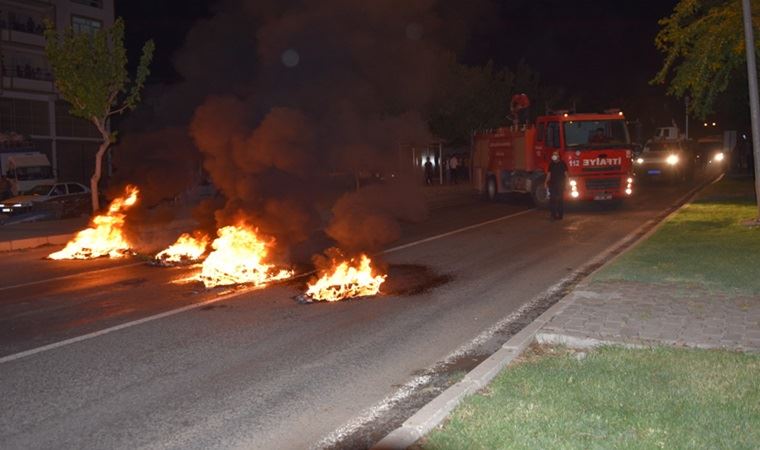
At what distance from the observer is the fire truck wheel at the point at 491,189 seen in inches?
1088

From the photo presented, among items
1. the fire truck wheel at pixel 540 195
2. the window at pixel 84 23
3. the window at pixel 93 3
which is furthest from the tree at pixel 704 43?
the window at pixel 93 3

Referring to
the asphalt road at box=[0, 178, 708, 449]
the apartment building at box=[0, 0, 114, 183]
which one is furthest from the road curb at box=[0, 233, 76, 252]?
the apartment building at box=[0, 0, 114, 183]

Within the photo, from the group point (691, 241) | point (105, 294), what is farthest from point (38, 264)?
point (691, 241)

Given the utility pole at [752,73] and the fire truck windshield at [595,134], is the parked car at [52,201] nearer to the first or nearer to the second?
the fire truck windshield at [595,134]

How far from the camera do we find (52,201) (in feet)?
82.0

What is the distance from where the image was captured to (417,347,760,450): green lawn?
4406 mm

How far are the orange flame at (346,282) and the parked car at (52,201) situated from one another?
57.0ft

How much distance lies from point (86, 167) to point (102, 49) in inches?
1014

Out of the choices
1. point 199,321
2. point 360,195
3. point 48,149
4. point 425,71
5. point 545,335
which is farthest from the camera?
point 48,149

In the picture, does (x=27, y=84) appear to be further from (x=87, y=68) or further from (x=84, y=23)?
(x=87, y=68)

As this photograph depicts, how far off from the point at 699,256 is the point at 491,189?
54.3ft

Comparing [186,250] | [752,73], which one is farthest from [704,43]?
[186,250]

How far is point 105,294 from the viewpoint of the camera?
10523 millimetres

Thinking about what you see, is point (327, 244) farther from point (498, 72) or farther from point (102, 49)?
point (498, 72)
